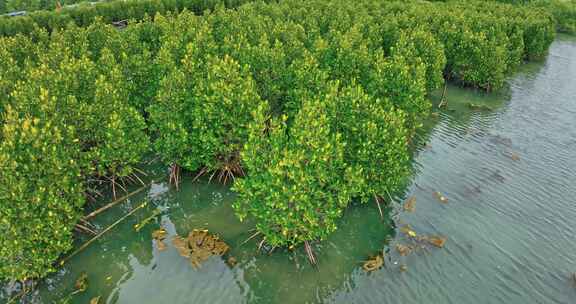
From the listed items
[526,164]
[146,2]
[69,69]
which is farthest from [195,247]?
[146,2]

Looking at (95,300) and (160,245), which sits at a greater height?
(95,300)

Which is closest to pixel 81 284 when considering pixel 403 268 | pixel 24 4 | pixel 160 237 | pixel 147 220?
pixel 160 237

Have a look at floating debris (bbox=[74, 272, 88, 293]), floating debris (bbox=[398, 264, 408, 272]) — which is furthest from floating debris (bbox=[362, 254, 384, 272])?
floating debris (bbox=[74, 272, 88, 293])

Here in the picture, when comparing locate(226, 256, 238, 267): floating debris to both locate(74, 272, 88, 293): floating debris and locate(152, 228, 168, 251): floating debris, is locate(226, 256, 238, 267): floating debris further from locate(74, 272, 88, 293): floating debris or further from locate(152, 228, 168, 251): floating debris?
locate(74, 272, 88, 293): floating debris

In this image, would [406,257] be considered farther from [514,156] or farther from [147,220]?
[514,156]

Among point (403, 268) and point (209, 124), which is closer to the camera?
point (403, 268)

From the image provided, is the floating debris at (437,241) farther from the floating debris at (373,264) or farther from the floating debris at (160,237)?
the floating debris at (160,237)

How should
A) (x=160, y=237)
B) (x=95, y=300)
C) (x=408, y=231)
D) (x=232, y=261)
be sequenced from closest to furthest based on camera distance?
1. (x=95, y=300)
2. (x=232, y=261)
3. (x=160, y=237)
4. (x=408, y=231)
